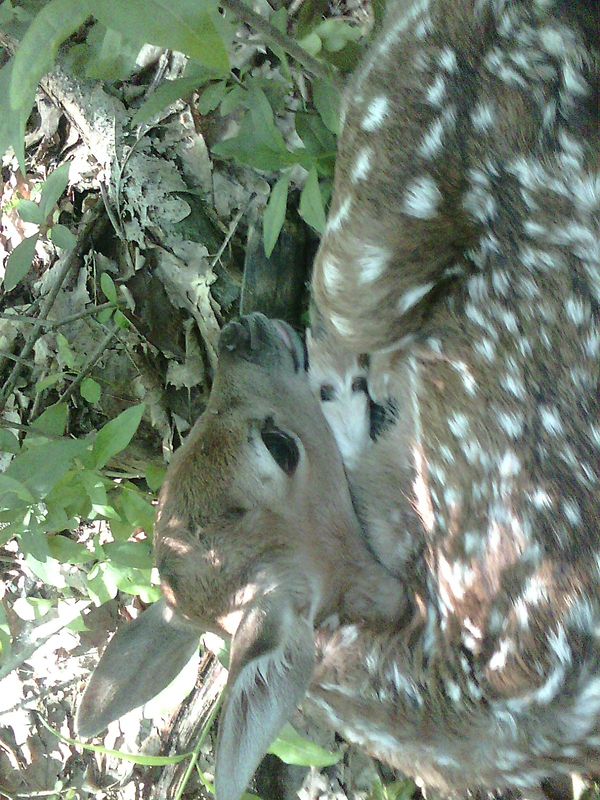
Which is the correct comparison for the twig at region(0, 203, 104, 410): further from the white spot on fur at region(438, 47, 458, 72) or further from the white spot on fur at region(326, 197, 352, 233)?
the white spot on fur at region(438, 47, 458, 72)

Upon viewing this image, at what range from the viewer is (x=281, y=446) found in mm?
2219

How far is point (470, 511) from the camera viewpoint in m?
1.93

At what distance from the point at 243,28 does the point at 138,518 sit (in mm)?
1720

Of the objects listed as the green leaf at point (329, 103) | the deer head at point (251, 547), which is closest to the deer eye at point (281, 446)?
the deer head at point (251, 547)

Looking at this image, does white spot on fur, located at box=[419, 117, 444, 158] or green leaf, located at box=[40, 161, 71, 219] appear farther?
green leaf, located at box=[40, 161, 71, 219]

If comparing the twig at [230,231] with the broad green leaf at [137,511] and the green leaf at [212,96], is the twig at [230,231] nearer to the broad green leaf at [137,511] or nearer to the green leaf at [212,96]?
the green leaf at [212,96]

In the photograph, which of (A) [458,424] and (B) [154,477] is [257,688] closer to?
(A) [458,424]

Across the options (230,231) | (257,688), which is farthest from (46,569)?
(230,231)

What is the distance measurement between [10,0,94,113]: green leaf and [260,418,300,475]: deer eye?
1.10 meters

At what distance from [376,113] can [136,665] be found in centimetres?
160

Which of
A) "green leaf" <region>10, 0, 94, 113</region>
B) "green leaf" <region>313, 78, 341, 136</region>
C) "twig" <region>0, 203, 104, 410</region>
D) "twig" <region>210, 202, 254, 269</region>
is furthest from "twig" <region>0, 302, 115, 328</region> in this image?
"green leaf" <region>10, 0, 94, 113</region>

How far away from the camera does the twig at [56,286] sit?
10.5 feet

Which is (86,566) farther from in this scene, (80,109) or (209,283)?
(80,109)

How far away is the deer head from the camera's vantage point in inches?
80.1
